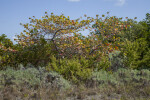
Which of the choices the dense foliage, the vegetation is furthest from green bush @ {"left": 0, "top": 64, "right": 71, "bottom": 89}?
the dense foliage

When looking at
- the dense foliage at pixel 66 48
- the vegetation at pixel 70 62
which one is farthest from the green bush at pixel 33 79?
the dense foliage at pixel 66 48

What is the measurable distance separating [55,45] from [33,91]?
2.85 m

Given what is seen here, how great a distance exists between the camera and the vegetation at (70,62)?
5.61m

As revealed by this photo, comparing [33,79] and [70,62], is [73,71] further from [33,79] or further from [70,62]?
[33,79]

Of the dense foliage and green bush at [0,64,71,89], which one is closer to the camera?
green bush at [0,64,71,89]

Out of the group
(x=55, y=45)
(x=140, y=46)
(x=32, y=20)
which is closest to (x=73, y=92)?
(x=55, y=45)

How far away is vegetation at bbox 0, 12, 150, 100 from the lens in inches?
221

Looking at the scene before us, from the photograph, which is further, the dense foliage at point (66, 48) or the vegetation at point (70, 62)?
the dense foliage at point (66, 48)

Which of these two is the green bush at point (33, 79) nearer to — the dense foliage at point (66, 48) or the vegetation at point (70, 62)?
the vegetation at point (70, 62)

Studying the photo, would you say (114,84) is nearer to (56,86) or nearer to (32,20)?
(56,86)

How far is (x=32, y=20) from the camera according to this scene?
7.95 metres

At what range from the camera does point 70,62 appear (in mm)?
6570

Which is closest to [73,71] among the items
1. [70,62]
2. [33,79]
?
[70,62]

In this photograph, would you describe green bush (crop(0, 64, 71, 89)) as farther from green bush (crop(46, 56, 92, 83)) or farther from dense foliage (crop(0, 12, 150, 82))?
dense foliage (crop(0, 12, 150, 82))
